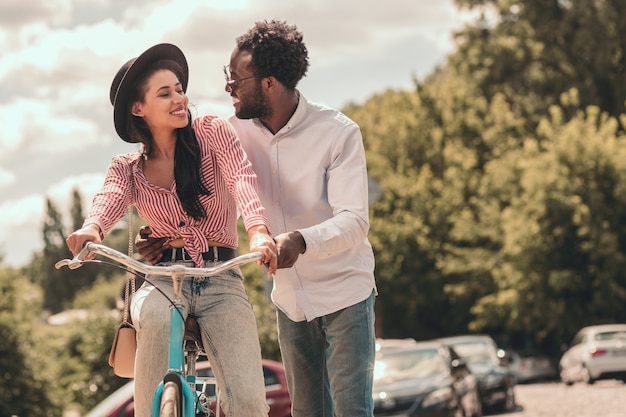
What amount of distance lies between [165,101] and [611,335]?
88.2 feet

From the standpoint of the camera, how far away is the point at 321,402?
16.6ft

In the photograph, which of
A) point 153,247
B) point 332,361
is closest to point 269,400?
point 332,361

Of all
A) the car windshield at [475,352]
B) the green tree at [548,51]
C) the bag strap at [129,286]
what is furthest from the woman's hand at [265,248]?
the green tree at [548,51]

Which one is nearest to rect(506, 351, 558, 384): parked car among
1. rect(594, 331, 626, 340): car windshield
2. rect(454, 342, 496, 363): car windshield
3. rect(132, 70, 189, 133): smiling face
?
rect(594, 331, 626, 340): car windshield

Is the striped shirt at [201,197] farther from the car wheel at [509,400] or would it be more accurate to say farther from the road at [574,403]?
the car wheel at [509,400]

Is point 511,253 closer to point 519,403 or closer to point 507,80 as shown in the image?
point 507,80

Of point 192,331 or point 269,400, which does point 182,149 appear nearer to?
point 192,331

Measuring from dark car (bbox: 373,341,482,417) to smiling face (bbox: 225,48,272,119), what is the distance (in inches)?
355

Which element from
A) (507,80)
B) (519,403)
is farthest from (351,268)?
(507,80)

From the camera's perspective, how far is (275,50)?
4.82m

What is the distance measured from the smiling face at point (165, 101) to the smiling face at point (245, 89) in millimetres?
477

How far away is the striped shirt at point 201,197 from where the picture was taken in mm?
4230

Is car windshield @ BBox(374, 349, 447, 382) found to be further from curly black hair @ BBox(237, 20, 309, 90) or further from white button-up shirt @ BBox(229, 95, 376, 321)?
curly black hair @ BBox(237, 20, 309, 90)

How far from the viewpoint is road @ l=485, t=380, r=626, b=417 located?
18375 millimetres
